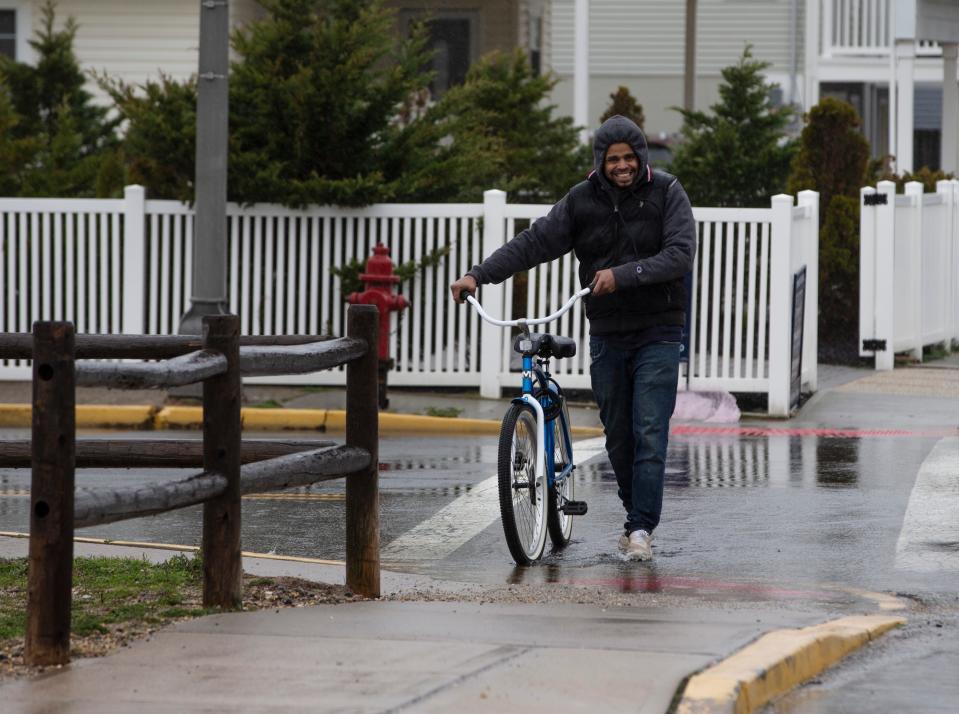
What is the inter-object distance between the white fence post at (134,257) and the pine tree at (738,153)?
8389mm

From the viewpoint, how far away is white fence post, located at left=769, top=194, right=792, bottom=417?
1377 cm

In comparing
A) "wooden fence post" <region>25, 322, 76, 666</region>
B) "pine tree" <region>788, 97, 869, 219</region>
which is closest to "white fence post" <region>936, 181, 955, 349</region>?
"pine tree" <region>788, 97, 869, 219</region>

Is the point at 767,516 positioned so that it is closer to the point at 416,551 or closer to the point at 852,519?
the point at 852,519

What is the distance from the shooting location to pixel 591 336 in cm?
814

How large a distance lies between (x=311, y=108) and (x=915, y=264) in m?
6.56

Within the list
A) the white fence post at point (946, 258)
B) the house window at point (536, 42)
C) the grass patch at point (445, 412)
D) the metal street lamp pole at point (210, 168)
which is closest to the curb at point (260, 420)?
the grass patch at point (445, 412)

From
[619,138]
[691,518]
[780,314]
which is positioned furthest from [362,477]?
[780,314]

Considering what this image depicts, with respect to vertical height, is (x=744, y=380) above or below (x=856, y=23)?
below

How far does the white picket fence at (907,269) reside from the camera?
1648 cm

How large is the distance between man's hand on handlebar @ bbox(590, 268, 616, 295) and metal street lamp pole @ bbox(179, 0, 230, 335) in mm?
6148

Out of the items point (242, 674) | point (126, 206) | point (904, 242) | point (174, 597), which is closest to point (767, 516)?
point (174, 597)

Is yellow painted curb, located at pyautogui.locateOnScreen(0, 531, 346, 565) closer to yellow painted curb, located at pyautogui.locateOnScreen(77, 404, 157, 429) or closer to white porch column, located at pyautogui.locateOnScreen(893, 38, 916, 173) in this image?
yellow painted curb, located at pyautogui.locateOnScreen(77, 404, 157, 429)

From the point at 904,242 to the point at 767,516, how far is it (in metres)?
8.70

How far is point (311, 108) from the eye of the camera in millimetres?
14523
